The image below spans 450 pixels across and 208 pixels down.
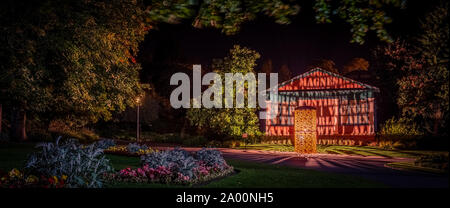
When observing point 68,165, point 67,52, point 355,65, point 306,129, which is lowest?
point 68,165

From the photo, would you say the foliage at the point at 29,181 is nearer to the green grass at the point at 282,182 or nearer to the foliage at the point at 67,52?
the green grass at the point at 282,182

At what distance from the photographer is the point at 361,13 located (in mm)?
5746

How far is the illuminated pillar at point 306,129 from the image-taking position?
22.8 metres

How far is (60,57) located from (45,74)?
748 mm

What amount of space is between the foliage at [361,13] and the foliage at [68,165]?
617 cm

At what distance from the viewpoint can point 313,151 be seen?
904 inches

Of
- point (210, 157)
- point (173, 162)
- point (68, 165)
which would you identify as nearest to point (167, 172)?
point (173, 162)

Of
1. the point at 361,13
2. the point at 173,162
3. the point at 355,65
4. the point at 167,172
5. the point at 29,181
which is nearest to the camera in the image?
the point at 361,13

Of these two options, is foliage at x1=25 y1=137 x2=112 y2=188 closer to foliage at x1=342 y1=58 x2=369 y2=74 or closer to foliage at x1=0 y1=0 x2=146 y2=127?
foliage at x1=0 y1=0 x2=146 y2=127

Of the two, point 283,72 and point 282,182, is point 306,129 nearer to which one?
point 282,182

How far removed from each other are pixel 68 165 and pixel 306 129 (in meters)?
17.6

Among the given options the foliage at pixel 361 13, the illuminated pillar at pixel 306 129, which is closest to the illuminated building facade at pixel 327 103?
the illuminated pillar at pixel 306 129
